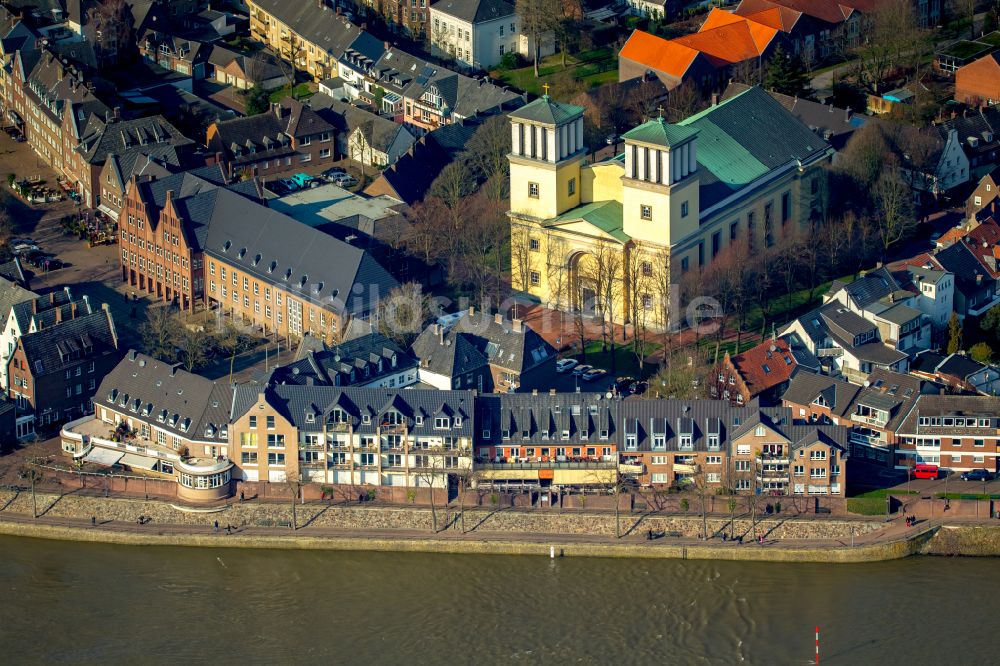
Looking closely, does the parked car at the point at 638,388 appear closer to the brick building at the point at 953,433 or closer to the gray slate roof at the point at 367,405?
the gray slate roof at the point at 367,405

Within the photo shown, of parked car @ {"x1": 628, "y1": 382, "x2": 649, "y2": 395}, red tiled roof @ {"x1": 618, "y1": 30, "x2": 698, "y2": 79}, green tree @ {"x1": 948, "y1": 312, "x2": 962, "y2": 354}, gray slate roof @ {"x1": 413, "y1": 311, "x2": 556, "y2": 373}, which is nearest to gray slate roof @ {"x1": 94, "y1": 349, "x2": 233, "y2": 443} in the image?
gray slate roof @ {"x1": 413, "y1": 311, "x2": 556, "y2": 373}

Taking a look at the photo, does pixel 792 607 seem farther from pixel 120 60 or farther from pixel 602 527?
pixel 120 60

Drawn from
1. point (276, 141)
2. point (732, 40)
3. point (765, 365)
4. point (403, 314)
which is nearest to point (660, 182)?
point (765, 365)

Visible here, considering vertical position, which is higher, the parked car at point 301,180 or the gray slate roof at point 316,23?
the gray slate roof at point 316,23

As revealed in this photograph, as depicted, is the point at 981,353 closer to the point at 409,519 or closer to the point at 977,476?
the point at 977,476

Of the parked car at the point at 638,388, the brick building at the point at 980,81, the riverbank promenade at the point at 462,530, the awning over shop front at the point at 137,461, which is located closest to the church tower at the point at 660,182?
the parked car at the point at 638,388

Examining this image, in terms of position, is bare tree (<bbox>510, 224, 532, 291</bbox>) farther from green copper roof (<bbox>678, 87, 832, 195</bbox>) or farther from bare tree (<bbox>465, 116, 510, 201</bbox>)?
green copper roof (<bbox>678, 87, 832, 195</bbox>)
